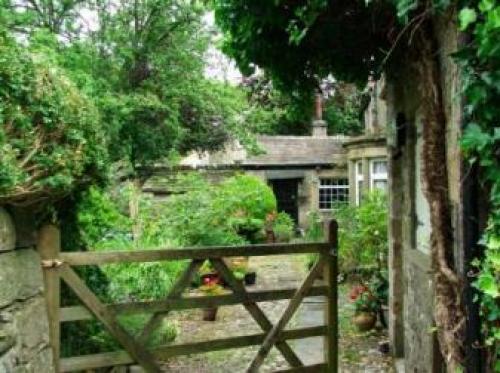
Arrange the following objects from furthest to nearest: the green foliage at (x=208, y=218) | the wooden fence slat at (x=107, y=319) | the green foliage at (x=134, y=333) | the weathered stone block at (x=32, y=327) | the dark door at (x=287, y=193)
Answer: the dark door at (x=287, y=193)
the green foliage at (x=208, y=218)
the green foliage at (x=134, y=333)
the wooden fence slat at (x=107, y=319)
the weathered stone block at (x=32, y=327)

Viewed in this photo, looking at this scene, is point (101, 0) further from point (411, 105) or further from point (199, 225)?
point (411, 105)

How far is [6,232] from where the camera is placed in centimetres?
321

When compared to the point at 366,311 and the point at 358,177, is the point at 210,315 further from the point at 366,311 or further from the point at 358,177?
the point at 358,177

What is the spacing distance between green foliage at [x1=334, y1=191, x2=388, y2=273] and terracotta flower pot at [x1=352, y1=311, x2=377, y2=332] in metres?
0.99

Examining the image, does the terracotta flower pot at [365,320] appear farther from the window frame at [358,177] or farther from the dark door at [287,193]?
the dark door at [287,193]

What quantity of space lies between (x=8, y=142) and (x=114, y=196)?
35.3ft

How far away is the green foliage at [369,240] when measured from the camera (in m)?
9.63

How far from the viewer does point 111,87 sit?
13938 millimetres

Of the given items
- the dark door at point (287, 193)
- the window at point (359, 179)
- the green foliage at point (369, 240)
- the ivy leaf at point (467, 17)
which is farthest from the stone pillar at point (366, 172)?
the ivy leaf at point (467, 17)

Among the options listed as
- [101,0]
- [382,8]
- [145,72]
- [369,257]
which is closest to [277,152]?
[145,72]

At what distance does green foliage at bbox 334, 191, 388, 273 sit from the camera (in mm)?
9633

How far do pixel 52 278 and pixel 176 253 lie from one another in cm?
91

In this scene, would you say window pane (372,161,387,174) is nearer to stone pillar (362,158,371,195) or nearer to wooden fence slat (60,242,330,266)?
stone pillar (362,158,371,195)

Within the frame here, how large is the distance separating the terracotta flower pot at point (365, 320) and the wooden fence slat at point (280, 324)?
307cm
